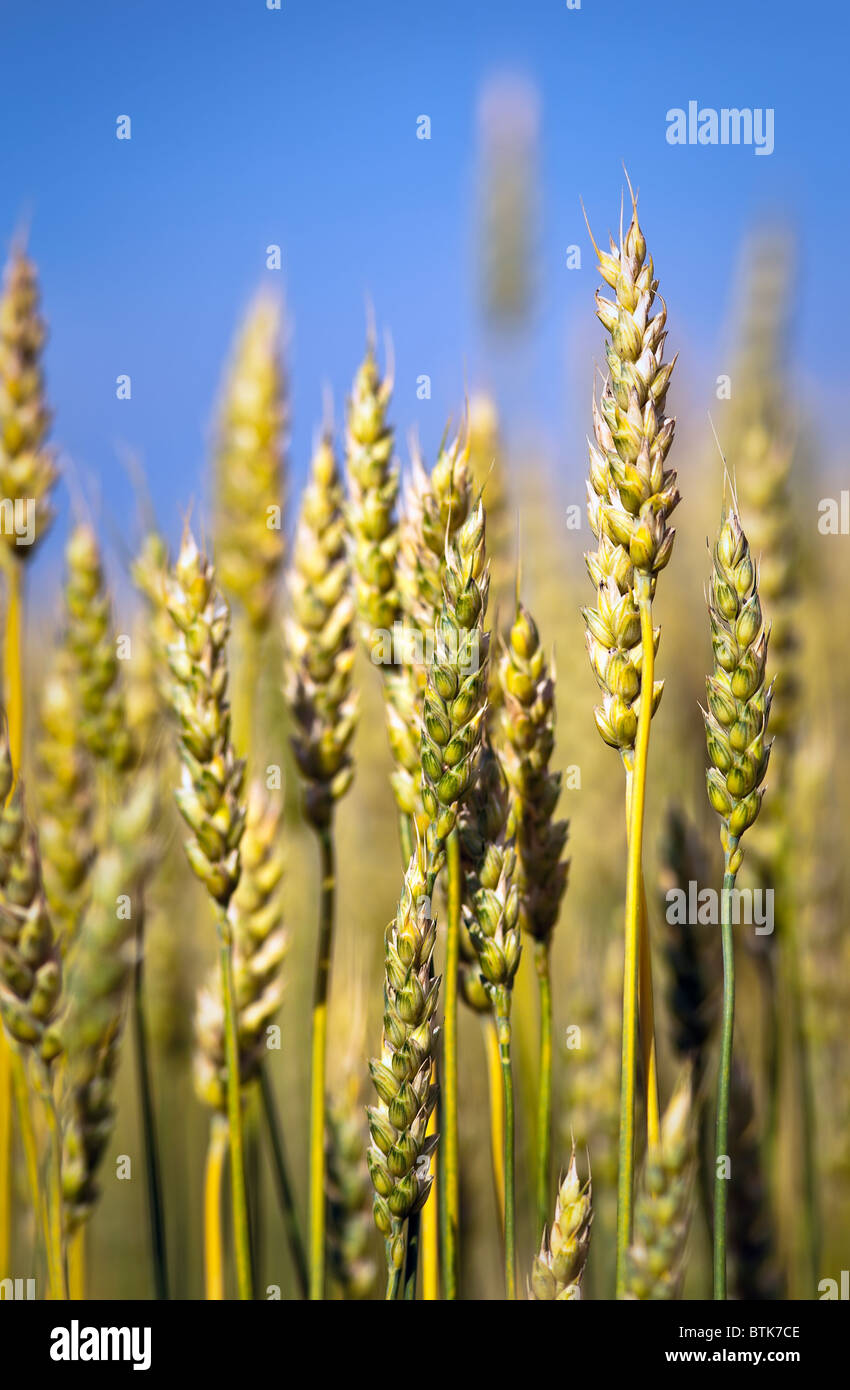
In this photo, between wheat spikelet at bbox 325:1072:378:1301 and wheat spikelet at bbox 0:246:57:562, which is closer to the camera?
wheat spikelet at bbox 325:1072:378:1301

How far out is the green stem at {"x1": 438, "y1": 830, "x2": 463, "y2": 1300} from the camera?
Answer: 3.15 feet

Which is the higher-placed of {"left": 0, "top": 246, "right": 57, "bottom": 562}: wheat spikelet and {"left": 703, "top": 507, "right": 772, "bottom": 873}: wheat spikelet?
{"left": 0, "top": 246, "right": 57, "bottom": 562}: wheat spikelet

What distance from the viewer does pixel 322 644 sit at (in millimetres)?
1250

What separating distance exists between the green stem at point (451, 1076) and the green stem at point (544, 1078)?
0.09 m

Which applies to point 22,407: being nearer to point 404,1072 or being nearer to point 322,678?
point 322,678

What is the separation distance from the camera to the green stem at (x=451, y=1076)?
3.15 ft

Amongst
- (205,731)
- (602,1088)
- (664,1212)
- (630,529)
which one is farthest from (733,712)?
(602,1088)

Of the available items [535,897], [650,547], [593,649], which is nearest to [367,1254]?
[535,897]

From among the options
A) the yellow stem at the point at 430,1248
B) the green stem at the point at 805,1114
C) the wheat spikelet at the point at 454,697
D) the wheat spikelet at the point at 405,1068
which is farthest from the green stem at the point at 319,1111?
the green stem at the point at 805,1114

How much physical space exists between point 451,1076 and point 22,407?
1.14 m

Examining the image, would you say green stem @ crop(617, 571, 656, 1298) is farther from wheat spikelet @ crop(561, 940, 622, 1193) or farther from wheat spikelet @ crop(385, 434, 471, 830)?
wheat spikelet @ crop(561, 940, 622, 1193)

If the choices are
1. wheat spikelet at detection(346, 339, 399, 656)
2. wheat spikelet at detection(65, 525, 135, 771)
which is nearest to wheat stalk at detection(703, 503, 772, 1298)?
wheat spikelet at detection(346, 339, 399, 656)

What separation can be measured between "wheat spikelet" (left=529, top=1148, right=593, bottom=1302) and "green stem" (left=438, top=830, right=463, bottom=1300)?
0.13 m
